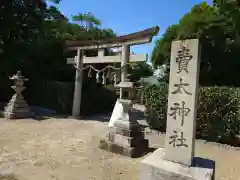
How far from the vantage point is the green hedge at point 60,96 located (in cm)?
1186

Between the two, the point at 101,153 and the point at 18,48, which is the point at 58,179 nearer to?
the point at 101,153

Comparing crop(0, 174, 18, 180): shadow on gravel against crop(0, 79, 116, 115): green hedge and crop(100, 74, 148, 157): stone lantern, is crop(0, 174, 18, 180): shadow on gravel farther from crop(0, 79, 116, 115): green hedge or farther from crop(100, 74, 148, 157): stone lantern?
crop(0, 79, 116, 115): green hedge

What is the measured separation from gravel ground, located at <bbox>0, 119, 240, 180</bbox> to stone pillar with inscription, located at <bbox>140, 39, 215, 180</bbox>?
4.44ft

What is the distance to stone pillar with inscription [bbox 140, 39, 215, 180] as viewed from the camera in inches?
116

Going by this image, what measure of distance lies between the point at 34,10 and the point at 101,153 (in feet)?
40.3

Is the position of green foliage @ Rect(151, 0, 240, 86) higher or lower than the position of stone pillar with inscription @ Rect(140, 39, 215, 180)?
higher

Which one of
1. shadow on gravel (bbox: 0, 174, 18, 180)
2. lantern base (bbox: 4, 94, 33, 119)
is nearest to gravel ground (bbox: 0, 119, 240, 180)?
shadow on gravel (bbox: 0, 174, 18, 180)

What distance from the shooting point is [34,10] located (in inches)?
559

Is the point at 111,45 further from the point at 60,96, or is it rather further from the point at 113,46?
the point at 60,96

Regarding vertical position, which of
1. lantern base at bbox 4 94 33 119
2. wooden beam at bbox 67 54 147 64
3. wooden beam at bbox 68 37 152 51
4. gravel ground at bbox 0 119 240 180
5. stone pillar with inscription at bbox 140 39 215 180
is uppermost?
wooden beam at bbox 68 37 152 51

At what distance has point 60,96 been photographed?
472 inches

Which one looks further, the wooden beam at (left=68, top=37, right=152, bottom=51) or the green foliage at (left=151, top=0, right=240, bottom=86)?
the green foliage at (left=151, top=0, right=240, bottom=86)

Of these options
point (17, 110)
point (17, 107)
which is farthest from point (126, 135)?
point (17, 107)

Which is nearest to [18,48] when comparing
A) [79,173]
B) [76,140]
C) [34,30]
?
[34,30]
